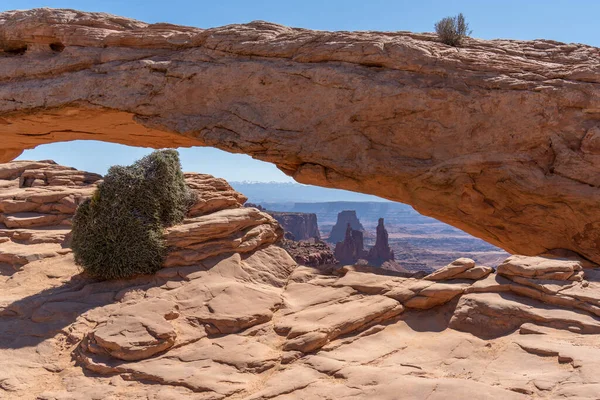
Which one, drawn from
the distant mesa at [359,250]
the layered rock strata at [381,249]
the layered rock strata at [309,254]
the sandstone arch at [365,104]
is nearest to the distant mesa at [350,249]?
the distant mesa at [359,250]

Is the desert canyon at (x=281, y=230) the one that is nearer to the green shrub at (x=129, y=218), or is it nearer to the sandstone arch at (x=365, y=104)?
the sandstone arch at (x=365, y=104)

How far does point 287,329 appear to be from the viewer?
10.1 metres

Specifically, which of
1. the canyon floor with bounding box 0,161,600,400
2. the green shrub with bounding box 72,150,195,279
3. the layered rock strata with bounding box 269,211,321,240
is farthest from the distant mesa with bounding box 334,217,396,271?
the canyon floor with bounding box 0,161,600,400

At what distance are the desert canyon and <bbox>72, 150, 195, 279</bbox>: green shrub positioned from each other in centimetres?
50

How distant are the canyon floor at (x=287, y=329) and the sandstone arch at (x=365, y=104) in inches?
90.4

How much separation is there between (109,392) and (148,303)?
2.74 metres

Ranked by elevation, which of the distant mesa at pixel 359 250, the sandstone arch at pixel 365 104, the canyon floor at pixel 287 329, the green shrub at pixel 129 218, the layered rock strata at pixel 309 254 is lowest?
the distant mesa at pixel 359 250

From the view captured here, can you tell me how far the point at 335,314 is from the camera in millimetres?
10320

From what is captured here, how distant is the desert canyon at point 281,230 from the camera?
28.4 ft

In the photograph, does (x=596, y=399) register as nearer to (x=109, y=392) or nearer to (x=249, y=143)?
(x=109, y=392)

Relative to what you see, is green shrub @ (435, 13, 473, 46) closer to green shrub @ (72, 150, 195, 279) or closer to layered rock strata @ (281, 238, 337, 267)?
green shrub @ (72, 150, 195, 279)

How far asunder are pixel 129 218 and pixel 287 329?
19.3ft

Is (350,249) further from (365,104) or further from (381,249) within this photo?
(365,104)

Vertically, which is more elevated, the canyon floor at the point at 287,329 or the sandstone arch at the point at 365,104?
the sandstone arch at the point at 365,104
